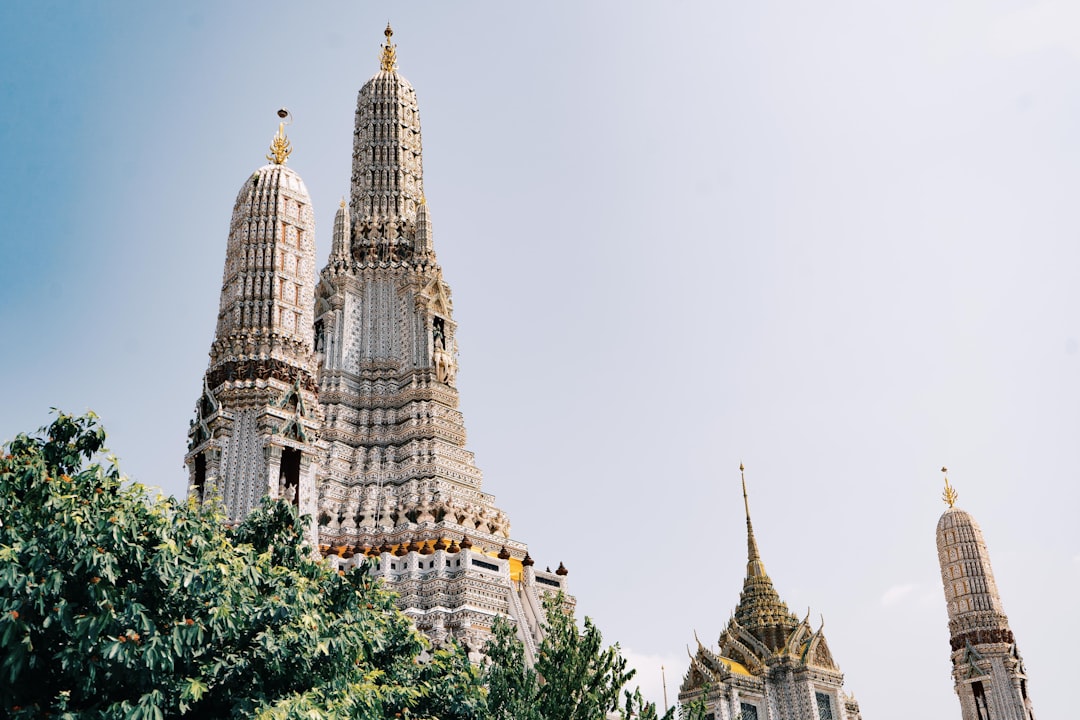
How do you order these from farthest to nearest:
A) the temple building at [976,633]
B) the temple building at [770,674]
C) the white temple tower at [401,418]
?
the temple building at [976,633], the temple building at [770,674], the white temple tower at [401,418]

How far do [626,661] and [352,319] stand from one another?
29.0 metres

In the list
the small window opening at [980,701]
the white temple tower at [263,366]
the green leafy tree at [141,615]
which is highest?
the white temple tower at [263,366]

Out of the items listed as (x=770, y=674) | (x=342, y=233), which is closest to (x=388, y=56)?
(x=342, y=233)

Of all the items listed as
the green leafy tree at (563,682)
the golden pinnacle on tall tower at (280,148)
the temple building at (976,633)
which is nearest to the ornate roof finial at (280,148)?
the golden pinnacle on tall tower at (280,148)

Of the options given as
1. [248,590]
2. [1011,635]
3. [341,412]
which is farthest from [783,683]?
[248,590]

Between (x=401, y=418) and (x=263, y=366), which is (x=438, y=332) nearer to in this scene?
(x=401, y=418)

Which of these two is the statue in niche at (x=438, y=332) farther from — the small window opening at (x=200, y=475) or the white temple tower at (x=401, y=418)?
the small window opening at (x=200, y=475)

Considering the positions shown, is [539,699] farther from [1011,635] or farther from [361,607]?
[1011,635]

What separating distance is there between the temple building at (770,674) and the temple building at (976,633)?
32.0 ft

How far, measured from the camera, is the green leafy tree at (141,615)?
1451 cm

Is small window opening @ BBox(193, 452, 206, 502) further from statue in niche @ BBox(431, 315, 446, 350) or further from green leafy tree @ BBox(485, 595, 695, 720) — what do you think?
statue in niche @ BBox(431, 315, 446, 350)

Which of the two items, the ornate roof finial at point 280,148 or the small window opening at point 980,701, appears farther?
the small window opening at point 980,701

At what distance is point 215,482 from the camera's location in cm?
3100

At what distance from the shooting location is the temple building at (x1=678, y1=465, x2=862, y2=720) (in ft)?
157
